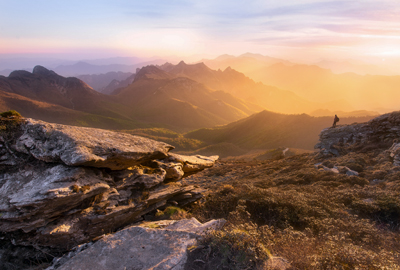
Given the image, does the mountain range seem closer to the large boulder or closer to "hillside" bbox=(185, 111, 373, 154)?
"hillside" bbox=(185, 111, 373, 154)

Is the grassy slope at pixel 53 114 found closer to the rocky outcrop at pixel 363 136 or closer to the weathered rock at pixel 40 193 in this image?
the rocky outcrop at pixel 363 136

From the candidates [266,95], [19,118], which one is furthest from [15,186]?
[266,95]

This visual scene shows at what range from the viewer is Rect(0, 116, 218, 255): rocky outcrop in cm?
573

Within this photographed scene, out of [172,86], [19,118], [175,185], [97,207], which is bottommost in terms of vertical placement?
[175,185]

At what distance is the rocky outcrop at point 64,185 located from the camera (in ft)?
18.8

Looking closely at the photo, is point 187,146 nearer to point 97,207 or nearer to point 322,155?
point 322,155

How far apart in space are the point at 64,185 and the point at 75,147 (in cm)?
126

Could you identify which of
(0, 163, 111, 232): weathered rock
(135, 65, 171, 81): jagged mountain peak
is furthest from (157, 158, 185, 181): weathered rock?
(135, 65, 171, 81): jagged mountain peak

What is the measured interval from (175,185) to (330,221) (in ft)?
23.4

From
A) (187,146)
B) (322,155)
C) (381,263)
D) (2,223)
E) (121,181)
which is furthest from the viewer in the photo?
(187,146)

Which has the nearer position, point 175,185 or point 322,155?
point 175,185

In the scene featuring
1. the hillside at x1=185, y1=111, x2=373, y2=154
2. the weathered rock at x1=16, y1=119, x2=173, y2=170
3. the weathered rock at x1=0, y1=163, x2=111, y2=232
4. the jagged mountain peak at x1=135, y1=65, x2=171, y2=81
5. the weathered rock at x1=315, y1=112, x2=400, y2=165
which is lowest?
the hillside at x1=185, y1=111, x2=373, y2=154

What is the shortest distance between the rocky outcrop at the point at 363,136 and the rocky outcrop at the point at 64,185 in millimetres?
20526

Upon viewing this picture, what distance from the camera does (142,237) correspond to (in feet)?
19.2
